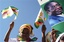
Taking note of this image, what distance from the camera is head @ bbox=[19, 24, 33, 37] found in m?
1.26

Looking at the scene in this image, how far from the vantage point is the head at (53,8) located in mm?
1299

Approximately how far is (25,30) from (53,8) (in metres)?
0.30

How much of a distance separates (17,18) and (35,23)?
0.16m

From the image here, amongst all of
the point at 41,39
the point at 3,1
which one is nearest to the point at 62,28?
the point at 41,39

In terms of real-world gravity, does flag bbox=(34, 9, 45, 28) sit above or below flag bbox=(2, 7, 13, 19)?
below

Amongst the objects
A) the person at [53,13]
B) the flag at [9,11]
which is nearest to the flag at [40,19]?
the person at [53,13]

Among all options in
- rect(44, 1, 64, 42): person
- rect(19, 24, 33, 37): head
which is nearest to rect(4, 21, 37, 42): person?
rect(19, 24, 33, 37): head

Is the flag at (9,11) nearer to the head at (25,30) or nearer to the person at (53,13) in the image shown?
the head at (25,30)

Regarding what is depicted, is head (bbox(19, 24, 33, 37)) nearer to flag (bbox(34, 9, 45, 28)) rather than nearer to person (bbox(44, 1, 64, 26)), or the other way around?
flag (bbox(34, 9, 45, 28))

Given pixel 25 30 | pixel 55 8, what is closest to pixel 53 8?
pixel 55 8

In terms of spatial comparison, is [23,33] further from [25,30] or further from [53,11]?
[53,11]

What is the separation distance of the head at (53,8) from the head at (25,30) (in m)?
0.21

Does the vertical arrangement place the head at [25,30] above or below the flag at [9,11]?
below

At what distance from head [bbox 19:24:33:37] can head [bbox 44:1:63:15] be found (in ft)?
0.69
